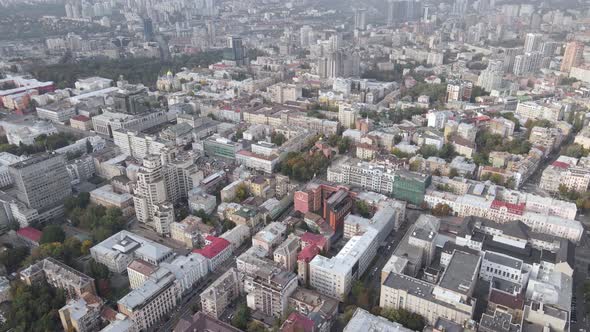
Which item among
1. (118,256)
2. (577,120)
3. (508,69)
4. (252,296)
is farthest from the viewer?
(508,69)

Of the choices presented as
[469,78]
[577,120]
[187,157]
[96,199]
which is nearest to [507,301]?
[187,157]

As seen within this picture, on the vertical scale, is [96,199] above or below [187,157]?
below

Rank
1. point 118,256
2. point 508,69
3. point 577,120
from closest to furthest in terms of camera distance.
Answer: point 118,256 → point 577,120 → point 508,69

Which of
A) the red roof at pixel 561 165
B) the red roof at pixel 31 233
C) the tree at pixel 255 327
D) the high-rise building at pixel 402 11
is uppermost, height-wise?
the high-rise building at pixel 402 11

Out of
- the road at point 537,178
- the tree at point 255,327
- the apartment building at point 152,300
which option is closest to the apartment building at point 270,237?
the apartment building at point 152,300

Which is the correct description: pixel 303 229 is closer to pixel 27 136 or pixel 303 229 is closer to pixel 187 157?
pixel 187 157

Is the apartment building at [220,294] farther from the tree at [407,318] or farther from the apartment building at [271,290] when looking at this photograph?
the tree at [407,318]
